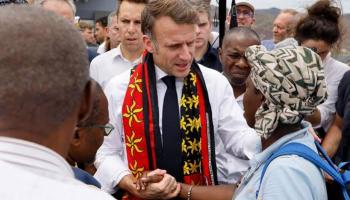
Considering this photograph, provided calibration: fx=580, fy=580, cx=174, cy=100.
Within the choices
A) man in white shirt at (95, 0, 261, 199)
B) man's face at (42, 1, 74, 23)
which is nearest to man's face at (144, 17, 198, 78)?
man in white shirt at (95, 0, 261, 199)

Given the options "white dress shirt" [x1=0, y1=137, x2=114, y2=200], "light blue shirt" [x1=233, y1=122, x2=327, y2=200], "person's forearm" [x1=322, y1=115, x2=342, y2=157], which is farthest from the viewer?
"person's forearm" [x1=322, y1=115, x2=342, y2=157]

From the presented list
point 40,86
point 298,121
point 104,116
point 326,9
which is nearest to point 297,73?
point 298,121

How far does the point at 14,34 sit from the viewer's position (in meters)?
1.14

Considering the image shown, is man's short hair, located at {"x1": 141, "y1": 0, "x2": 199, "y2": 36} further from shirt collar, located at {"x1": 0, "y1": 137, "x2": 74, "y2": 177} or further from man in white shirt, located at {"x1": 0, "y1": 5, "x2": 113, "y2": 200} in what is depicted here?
shirt collar, located at {"x1": 0, "y1": 137, "x2": 74, "y2": 177}

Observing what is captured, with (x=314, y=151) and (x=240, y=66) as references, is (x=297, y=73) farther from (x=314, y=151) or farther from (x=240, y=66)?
(x=240, y=66)

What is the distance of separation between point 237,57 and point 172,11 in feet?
3.57

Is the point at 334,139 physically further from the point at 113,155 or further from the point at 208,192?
the point at 113,155

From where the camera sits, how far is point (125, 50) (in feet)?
14.7

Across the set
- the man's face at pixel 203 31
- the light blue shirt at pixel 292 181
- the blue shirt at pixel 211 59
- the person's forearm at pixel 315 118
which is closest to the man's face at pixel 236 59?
the man's face at pixel 203 31

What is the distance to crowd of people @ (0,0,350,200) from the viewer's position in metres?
1.13

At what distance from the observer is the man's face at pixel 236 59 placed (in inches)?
150

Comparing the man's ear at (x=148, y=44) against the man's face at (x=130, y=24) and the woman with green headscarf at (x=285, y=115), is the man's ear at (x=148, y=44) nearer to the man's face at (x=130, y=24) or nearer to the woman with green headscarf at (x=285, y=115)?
the woman with green headscarf at (x=285, y=115)

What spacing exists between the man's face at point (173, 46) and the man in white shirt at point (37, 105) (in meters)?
1.71

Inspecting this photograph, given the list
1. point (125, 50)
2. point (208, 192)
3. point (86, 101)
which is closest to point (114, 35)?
point (125, 50)
